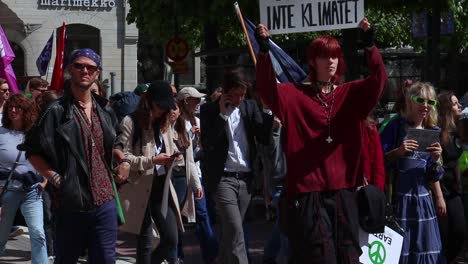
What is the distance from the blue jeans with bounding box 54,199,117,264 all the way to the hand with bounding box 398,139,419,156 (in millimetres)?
2096

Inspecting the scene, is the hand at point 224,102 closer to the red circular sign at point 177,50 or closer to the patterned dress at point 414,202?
the patterned dress at point 414,202

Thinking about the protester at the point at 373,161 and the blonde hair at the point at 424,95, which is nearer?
the protester at the point at 373,161

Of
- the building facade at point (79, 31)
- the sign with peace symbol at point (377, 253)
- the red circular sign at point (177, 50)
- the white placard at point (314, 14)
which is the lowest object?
the sign with peace symbol at point (377, 253)

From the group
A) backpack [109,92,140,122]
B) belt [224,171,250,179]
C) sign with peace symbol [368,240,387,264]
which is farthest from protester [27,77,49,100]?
sign with peace symbol [368,240,387,264]

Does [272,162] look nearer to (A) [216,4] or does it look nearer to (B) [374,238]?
(B) [374,238]

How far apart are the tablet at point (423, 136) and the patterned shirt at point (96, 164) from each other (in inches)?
86.7

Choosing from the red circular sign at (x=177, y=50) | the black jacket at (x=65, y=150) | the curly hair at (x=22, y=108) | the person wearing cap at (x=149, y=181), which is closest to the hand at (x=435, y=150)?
the person wearing cap at (x=149, y=181)

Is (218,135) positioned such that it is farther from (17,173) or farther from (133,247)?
(133,247)

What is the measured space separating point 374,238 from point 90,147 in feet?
5.80

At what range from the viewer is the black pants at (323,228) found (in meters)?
5.28

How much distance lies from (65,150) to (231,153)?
2.25m

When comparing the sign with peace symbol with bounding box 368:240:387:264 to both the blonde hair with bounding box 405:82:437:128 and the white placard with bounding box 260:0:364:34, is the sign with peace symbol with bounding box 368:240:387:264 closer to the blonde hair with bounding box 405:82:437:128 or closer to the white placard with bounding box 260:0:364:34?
the blonde hair with bounding box 405:82:437:128

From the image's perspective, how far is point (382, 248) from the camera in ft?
20.2

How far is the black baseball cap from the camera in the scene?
7828mm
